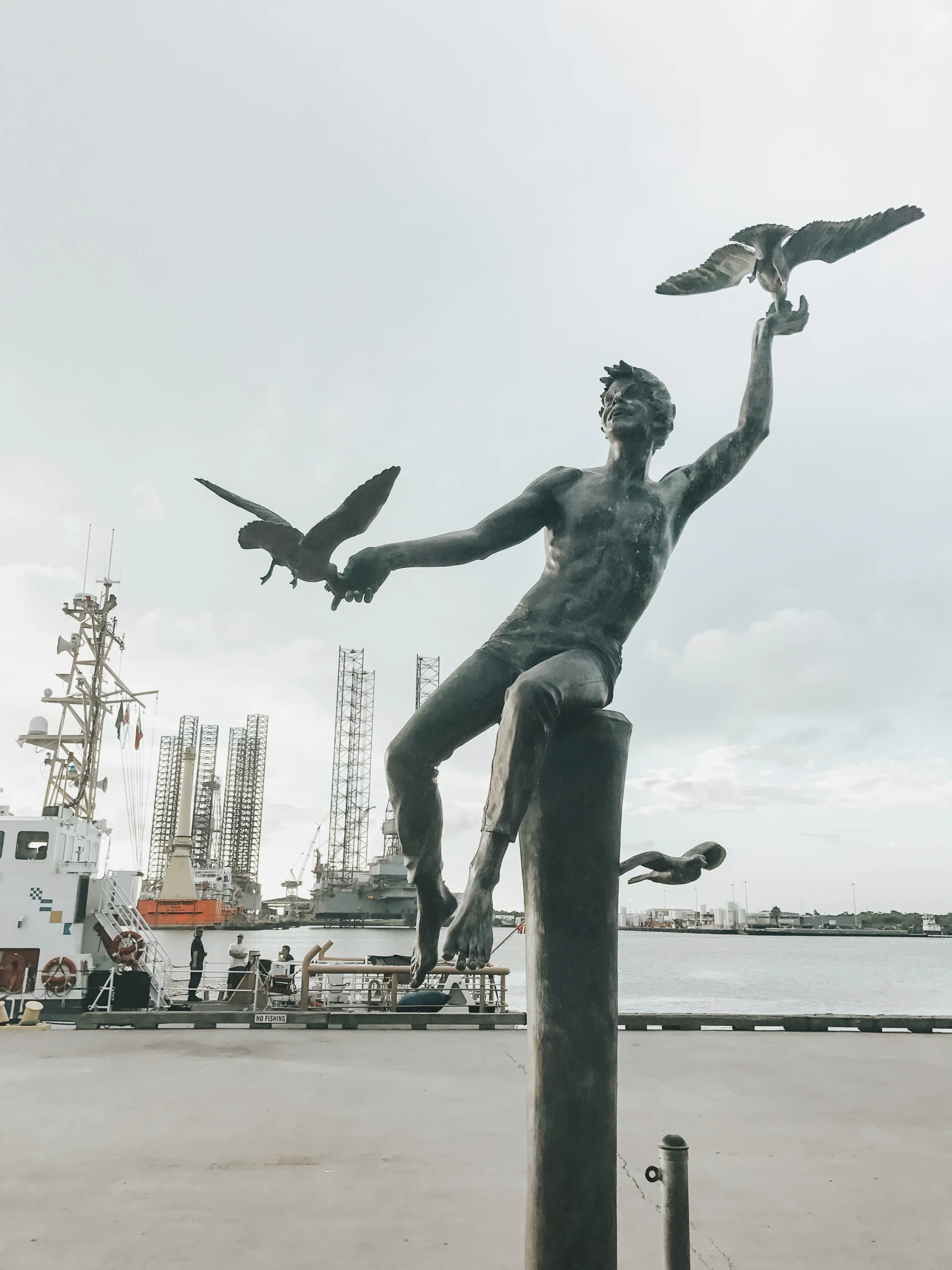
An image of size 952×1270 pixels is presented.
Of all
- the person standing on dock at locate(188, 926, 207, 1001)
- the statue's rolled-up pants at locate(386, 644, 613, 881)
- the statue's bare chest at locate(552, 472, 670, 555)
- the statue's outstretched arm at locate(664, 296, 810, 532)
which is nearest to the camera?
the statue's rolled-up pants at locate(386, 644, 613, 881)

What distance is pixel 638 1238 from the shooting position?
467 cm

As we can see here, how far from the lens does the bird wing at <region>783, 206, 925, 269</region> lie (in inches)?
154

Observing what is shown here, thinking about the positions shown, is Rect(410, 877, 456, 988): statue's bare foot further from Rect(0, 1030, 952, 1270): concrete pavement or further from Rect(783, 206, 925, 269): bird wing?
Rect(783, 206, 925, 269): bird wing

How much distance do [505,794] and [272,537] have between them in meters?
1.26

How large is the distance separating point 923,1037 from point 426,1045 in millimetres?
6548

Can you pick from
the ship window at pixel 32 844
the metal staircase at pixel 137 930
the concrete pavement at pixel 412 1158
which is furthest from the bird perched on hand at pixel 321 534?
the ship window at pixel 32 844

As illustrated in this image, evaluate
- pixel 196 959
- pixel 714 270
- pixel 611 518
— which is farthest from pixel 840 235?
pixel 196 959

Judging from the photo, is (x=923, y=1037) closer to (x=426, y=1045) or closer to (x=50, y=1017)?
(x=426, y=1045)

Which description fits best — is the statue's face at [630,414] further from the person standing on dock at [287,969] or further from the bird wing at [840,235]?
the person standing on dock at [287,969]

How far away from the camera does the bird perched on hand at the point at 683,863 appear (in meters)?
3.75

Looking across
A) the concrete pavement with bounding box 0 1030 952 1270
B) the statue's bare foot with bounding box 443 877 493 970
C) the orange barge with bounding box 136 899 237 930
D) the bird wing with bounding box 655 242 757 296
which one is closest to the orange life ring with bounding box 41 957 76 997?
the concrete pavement with bounding box 0 1030 952 1270

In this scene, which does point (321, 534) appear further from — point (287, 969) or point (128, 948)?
point (128, 948)

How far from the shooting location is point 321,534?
3.30 metres

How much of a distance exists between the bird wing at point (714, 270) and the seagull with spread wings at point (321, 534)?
1.77 meters
